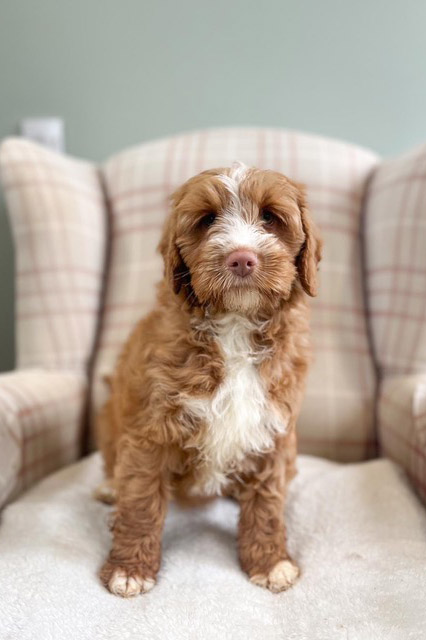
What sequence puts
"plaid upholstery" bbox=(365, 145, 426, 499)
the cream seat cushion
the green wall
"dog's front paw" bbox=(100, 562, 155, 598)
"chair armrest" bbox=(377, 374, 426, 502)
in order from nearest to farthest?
the cream seat cushion, "dog's front paw" bbox=(100, 562, 155, 598), "chair armrest" bbox=(377, 374, 426, 502), "plaid upholstery" bbox=(365, 145, 426, 499), the green wall

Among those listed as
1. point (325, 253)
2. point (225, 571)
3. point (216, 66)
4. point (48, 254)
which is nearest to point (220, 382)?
point (225, 571)

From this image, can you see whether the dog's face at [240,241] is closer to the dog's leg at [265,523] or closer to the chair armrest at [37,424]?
the dog's leg at [265,523]

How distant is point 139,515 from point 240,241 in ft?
2.26

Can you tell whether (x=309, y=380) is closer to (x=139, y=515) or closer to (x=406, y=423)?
(x=406, y=423)

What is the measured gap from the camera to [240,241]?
117 centimetres

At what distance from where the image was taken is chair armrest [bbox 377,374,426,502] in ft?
5.48

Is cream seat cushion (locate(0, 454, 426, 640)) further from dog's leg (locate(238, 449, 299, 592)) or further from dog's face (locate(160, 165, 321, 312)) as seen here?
dog's face (locate(160, 165, 321, 312))

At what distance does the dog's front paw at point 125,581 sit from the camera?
1.29 m

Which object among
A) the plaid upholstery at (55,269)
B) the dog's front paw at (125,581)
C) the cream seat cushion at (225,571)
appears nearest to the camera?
the cream seat cushion at (225,571)

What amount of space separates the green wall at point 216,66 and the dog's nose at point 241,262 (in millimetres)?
1472

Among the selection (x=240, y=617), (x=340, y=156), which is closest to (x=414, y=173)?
(x=340, y=156)

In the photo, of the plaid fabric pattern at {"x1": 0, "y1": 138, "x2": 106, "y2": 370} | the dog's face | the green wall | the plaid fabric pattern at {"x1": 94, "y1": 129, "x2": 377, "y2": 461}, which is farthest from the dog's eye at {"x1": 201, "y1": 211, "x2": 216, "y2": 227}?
the green wall

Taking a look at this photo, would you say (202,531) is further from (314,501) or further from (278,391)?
(278,391)

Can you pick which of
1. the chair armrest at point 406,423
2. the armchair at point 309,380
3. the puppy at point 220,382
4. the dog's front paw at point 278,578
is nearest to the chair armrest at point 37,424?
the armchair at point 309,380
